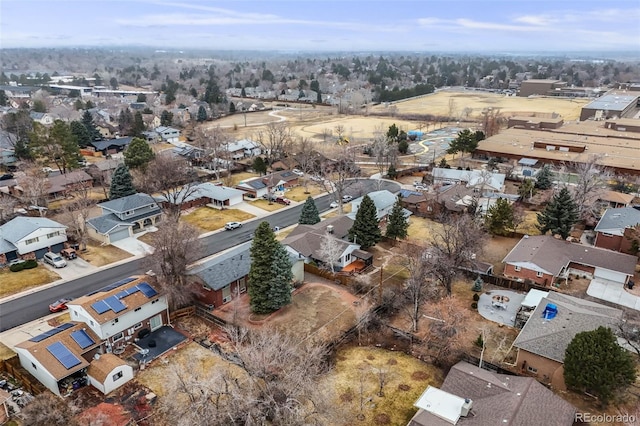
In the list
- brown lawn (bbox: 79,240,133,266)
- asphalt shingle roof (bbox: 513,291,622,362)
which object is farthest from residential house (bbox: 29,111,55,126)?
asphalt shingle roof (bbox: 513,291,622,362)

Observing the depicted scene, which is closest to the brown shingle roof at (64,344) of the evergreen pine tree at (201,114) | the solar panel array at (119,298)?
the solar panel array at (119,298)

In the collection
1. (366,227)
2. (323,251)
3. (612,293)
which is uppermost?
(366,227)

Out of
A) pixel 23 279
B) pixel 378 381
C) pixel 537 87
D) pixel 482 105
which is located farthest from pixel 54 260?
pixel 537 87

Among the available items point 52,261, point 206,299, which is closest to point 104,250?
point 52,261

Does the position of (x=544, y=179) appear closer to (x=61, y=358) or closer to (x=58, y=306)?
(x=58, y=306)

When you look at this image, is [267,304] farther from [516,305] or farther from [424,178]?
[424,178]

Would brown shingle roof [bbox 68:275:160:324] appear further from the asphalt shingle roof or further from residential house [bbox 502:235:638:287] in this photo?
residential house [bbox 502:235:638:287]

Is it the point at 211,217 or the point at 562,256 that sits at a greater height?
the point at 562,256
